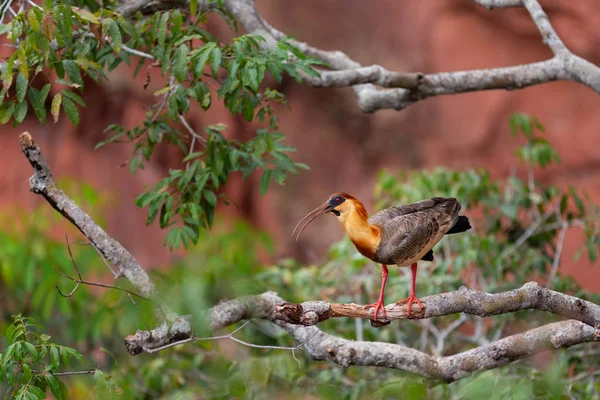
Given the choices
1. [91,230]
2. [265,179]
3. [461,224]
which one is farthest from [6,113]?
[461,224]

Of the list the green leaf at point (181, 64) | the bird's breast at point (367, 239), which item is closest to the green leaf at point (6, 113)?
the green leaf at point (181, 64)

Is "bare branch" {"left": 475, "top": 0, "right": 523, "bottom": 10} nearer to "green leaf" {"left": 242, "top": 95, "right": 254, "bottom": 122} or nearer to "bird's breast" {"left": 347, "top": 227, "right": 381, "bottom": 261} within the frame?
"green leaf" {"left": 242, "top": 95, "right": 254, "bottom": 122}

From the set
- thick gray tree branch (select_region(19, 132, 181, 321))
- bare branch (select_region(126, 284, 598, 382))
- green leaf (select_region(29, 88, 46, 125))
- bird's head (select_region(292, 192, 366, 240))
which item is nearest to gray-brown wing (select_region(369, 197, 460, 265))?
bird's head (select_region(292, 192, 366, 240))

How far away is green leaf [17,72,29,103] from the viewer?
2961 mm

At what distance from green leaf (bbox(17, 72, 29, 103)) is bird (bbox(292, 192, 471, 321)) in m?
1.17

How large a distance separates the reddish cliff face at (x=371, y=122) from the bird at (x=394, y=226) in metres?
4.37

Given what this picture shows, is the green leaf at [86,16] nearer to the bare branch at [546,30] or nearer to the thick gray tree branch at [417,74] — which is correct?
the thick gray tree branch at [417,74]

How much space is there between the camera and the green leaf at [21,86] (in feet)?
9.71

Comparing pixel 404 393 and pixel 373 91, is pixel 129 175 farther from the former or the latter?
pixel 404 393

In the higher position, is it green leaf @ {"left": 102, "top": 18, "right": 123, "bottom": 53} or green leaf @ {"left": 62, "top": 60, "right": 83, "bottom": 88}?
green leaf @ {"left": 102, "top": 18, "right": 123, "bottom": 53}

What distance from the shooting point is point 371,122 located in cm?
739

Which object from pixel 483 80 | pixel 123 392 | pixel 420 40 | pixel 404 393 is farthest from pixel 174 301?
pixel 420 40

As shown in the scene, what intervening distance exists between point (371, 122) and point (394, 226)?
4873 mm

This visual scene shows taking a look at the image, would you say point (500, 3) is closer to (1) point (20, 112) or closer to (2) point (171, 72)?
(2) point (171, 72)
